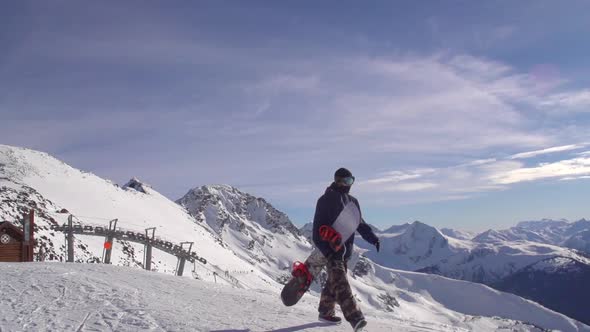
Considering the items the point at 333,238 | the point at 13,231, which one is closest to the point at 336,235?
the point at 333,238

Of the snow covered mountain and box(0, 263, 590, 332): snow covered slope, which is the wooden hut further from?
box(0, 263, 590, 332): snow covered slope

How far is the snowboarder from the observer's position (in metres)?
7.39

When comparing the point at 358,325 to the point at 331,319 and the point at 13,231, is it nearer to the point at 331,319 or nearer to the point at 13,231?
the point at 331,319

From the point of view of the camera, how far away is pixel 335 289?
7363 millimetres

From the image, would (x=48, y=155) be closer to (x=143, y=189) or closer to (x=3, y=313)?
(x=143, y=189)

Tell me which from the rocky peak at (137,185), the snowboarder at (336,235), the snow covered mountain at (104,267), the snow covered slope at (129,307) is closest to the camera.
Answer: the snow covered slope at (129,307)

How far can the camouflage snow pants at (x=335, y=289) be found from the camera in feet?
23.1

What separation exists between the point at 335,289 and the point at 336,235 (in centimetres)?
85

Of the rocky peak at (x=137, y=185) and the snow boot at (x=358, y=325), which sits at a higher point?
the rocky peak at (x=137, y=185)

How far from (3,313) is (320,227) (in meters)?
4.81

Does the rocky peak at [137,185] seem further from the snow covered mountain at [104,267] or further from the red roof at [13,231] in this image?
the red roof at [13,231]

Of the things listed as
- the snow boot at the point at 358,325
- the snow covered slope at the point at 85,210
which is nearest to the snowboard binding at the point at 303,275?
the snow boot at the point at 358,325

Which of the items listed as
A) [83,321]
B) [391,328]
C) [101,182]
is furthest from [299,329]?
[101,182]

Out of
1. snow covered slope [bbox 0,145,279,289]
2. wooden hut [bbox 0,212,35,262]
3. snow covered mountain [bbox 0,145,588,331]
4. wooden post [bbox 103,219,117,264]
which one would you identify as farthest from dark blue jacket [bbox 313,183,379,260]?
wooden hut [bbox 0,212,35,262]
